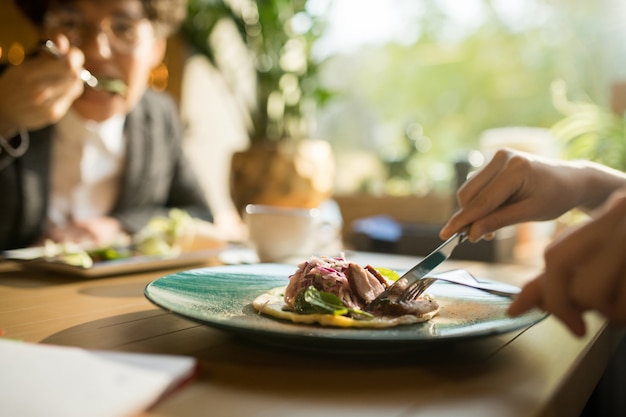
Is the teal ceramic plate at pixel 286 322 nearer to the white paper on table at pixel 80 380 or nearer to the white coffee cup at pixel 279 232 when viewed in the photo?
the white paper on table at pixel 80 380

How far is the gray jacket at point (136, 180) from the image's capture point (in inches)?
67.4

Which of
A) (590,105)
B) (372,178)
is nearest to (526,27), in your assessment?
(590,105)

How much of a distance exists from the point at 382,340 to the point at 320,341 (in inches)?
2.2

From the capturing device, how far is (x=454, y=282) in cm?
84

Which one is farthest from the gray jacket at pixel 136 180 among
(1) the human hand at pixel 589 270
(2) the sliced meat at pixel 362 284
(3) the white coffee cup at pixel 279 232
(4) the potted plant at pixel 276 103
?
(1) the human hand at pixel 589 270

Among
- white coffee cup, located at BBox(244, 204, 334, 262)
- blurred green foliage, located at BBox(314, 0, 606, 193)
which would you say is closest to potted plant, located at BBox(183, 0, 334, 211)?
blurred green foliage, located at BBox(314, 0, 606, 193)

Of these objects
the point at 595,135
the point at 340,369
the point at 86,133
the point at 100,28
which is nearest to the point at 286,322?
the point at 340,369

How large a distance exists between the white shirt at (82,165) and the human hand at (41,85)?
56cm

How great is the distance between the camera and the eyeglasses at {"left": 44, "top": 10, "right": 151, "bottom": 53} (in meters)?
1.71

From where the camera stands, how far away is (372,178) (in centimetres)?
321

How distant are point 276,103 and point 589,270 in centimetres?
228

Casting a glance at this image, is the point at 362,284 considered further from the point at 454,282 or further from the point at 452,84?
the point at 452,84

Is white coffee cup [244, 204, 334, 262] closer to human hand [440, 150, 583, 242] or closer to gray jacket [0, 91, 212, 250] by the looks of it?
human hand [440, 150, 583, 242]

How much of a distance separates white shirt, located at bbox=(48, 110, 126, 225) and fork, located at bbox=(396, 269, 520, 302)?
1.46m
